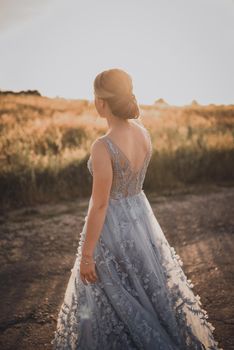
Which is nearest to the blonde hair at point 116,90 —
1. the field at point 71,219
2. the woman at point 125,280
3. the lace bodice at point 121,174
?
the woman at point 125,280

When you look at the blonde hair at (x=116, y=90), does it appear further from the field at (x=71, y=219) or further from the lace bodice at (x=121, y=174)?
the field at (x=71, y=219)

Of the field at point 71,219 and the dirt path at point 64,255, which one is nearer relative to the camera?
the dirt path at point 64,255

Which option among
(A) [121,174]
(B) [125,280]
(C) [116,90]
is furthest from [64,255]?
(C) [116,90]

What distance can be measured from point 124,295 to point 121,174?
0.66m

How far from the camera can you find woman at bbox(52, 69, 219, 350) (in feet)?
6.67

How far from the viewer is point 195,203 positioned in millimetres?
6047

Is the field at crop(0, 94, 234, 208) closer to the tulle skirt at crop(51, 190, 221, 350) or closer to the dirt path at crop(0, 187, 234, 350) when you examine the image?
the dirt path at crop(0, 187, 234, 350)

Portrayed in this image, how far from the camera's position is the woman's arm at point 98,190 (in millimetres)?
1876

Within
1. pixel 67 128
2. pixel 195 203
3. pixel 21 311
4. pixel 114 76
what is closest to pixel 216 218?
pixel 195 203

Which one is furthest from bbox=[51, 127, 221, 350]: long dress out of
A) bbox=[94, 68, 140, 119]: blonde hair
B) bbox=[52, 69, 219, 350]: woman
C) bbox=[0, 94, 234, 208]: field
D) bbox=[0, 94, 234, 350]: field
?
bbox=[0, 94, 234, 208]: field

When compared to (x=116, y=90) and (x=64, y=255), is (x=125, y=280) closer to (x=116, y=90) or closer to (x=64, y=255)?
(x=116, y=90)

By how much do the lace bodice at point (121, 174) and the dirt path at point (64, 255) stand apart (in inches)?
56.3

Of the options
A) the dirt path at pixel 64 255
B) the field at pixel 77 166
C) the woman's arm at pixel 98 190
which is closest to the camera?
the woman's arm at pixel 98 190

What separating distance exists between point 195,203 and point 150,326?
4049 millimetres
